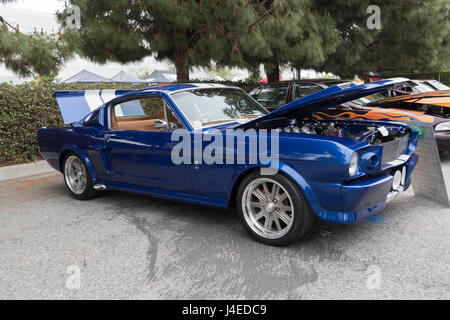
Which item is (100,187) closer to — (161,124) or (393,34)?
(161,124)

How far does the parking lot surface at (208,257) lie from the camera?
9.01ft

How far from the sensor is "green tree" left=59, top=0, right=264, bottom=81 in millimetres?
9039

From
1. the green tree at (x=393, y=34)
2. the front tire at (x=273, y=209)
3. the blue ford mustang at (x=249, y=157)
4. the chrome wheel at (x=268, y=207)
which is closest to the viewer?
the blue ford mustang at (x=249, y=157)

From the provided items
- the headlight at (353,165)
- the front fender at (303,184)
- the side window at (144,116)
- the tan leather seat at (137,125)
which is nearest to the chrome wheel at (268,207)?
the front fender at (303,184)

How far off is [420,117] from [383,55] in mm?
9291

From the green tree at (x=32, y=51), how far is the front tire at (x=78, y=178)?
1.52 m

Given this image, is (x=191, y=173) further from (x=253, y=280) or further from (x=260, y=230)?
(x=253, y=280)

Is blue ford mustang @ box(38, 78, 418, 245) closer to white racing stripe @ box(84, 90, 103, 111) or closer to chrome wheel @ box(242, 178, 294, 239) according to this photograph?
chrome wheel @ box(242, 178, 294, 239)

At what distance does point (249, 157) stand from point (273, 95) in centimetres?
499

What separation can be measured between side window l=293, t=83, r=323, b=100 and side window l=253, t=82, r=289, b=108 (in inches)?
8.8

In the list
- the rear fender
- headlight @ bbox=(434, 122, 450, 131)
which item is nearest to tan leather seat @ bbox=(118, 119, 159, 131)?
the rear fender

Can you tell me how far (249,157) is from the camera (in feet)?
11.2

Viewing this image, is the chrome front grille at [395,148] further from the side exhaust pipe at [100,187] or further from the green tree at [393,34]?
the green tree at [393,34]
